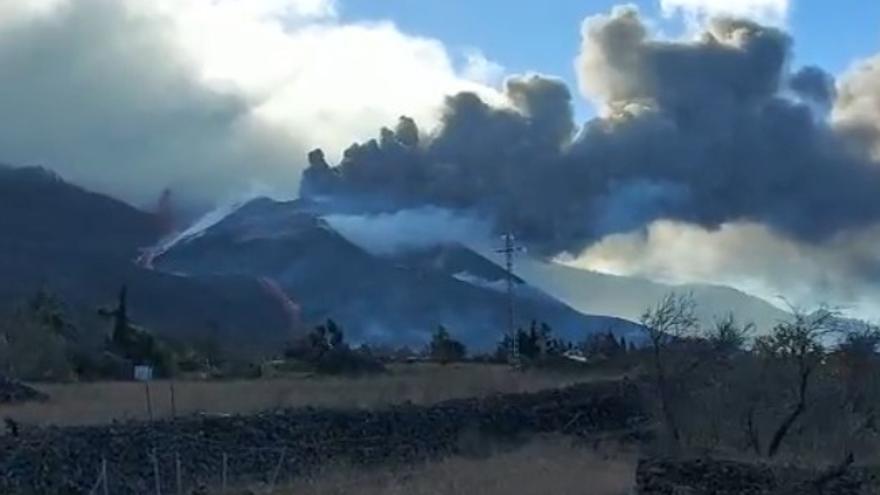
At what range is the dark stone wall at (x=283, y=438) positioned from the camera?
37.7m

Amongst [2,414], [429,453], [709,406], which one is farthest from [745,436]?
[2,414]

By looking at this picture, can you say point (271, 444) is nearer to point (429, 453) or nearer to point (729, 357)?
point (429, 453)

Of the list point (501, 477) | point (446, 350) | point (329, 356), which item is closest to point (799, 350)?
point (501, 477)

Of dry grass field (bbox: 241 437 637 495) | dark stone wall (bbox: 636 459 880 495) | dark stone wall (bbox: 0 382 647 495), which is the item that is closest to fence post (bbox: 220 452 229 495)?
dark stone wall (bbox: 0 382 647 495)

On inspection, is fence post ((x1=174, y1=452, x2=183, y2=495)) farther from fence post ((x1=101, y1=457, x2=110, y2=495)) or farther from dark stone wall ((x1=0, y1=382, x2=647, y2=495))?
fence post ((x1=101, y1=457, x2=110, y2=495))

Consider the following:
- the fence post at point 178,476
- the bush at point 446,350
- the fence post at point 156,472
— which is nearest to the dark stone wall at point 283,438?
the fence post at point 178,476

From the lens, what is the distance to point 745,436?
44.8 metres

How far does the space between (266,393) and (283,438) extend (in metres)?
17.2

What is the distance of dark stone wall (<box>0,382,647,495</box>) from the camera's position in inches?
1483

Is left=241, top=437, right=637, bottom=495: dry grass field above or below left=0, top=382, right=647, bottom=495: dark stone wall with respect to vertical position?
below

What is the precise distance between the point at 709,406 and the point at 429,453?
358 inches

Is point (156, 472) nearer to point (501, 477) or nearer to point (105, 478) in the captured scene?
point (105, 478)

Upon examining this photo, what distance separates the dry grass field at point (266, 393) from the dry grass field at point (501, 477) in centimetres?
977

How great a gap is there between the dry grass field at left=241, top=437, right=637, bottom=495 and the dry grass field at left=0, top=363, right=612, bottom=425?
977 centimetres
